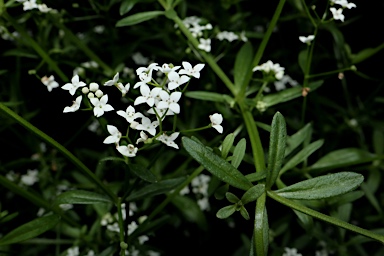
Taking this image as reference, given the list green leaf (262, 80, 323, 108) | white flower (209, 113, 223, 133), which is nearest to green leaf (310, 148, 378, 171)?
green leaf (262, 80, 323, 108)

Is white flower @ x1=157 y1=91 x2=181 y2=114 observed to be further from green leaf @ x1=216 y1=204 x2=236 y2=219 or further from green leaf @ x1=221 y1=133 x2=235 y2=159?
green leaf @ x1=216 y1=204 x2=236 y2=219

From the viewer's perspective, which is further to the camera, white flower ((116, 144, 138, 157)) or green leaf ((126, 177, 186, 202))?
green leaf ((126, 177, 186, 202))

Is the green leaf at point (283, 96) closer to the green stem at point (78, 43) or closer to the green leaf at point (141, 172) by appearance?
the green leaf at point (141, 172)

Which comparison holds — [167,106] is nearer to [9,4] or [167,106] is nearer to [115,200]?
[115,200]

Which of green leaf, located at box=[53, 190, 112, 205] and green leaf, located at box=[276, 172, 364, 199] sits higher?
green leaf, located at box=[53, 190, 112, 205]

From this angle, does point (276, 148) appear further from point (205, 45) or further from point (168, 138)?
point (205, 45)

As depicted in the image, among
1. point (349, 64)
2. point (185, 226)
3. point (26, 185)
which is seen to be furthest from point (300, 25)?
point (26, 185)
